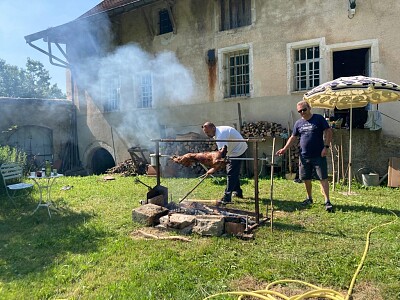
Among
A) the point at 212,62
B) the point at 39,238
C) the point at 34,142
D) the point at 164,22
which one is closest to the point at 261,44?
the point at 212,62

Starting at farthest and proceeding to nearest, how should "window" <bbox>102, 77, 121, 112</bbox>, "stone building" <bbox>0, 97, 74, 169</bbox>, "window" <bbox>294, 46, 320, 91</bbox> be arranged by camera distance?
"window" <bbox>102, 77, 121, 112</bbox> → "stone building" <bbox>0, 97, 74, 169</bbox> → "window" <bbox>294, 46, 320, 91</bbox>

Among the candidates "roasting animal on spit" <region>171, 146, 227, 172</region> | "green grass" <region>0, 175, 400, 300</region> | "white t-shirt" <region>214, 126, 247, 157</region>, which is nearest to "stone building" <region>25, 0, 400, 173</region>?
"white t-shirt" <region>214, 126, 247, 157</region>

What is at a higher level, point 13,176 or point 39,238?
point 13,176

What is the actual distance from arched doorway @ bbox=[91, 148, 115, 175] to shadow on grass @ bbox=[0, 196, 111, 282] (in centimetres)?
966

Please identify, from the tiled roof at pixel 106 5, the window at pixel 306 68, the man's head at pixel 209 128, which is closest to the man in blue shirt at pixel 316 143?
the man's head at pixel 209 128

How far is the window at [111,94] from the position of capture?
15.4m

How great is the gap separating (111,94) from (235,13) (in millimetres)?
7261

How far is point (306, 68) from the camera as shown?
35.1 feet

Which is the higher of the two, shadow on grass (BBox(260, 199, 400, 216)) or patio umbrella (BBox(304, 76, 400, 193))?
patio umbrella (BBox(304, 76, 400, 193))

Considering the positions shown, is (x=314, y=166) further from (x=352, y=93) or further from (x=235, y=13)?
(x=235, y=13)

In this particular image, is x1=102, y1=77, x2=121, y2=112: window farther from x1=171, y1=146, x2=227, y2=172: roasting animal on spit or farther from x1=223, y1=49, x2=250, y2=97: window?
x1=171, y1=146, x2=227, y2=172: roasting animal on spit

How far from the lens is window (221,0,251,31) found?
38.0 feet

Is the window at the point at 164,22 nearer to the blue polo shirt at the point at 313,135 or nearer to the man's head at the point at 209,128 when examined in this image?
the man's head at the point at 209,128

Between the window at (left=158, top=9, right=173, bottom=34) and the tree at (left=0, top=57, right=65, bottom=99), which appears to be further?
the tree at (left=0, top=57, right=65, bottom=99)
